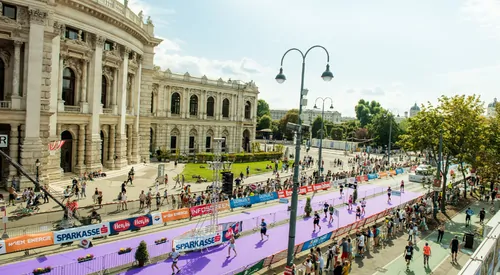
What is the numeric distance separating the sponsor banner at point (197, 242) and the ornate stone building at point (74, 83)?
1622cm

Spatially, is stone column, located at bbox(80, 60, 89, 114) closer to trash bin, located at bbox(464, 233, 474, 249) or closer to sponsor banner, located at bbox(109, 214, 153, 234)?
sponsor banner, located at bbox(109, 214, 153, 234)

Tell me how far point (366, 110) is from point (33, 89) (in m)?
122

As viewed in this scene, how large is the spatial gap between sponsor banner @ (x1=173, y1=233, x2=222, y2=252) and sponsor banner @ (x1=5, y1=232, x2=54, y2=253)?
6.15m

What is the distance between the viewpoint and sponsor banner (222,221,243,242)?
20438 mm

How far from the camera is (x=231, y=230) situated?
20.9 metres

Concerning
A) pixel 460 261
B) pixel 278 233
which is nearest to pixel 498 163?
pixel 460 261

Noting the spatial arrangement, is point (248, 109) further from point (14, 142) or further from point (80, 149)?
point (14, 142)

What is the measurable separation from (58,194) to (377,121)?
91973 mm

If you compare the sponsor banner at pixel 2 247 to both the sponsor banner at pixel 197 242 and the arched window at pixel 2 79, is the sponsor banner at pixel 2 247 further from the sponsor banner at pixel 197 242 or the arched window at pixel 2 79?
the arched window at pixel 2 79

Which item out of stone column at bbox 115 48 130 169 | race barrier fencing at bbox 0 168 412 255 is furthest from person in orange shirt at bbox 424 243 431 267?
stone column at bbox 115 48 130 169

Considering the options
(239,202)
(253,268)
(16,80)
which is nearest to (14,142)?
(16,80)

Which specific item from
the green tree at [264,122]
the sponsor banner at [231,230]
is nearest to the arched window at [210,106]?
the sponsor banner at [231,230]

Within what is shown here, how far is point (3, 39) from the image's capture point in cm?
Answer: 2675

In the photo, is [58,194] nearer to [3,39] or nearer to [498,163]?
[3,39]
